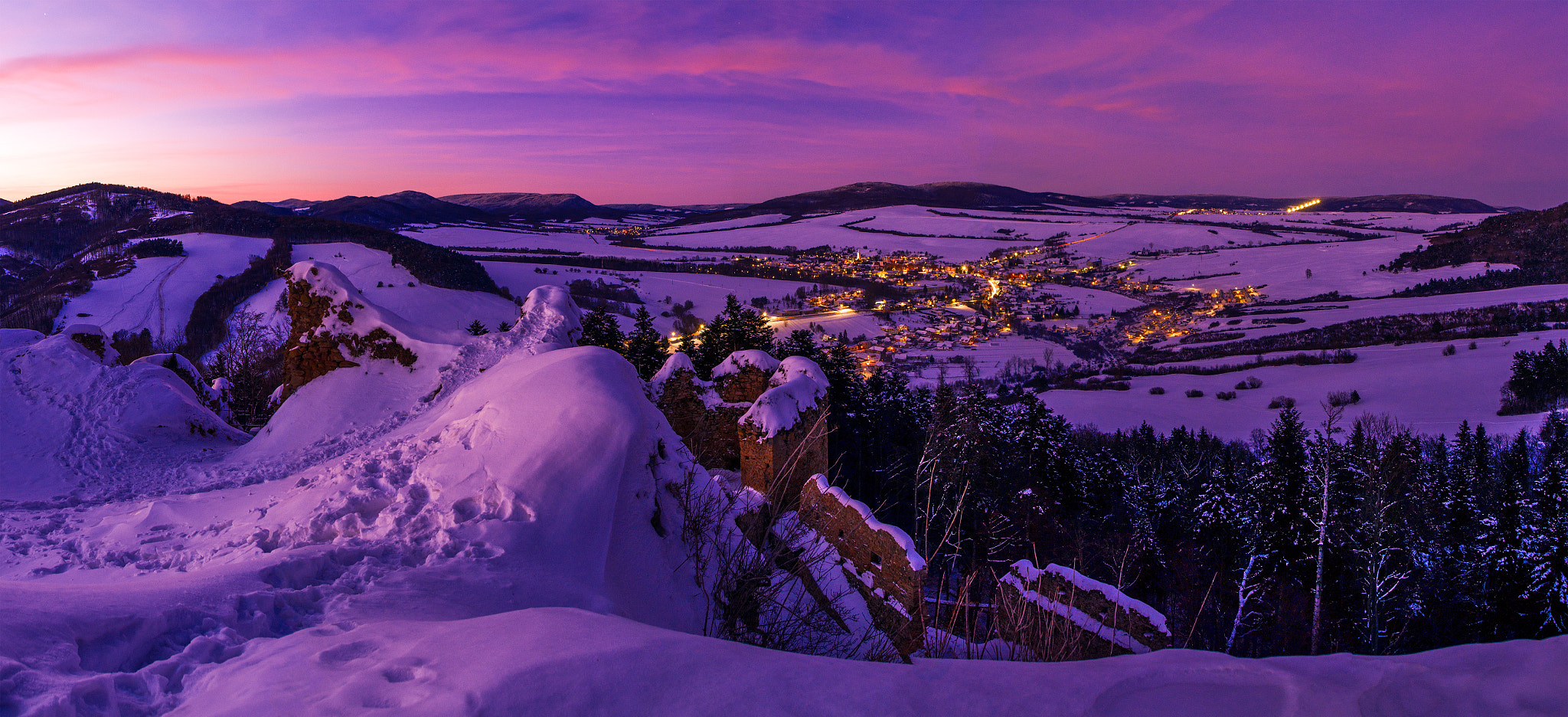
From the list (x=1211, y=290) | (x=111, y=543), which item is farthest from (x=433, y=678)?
(x=1211, y=290)

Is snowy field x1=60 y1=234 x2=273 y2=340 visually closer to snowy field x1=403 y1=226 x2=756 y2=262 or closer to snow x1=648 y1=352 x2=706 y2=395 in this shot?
snowy field x1=403 y1=226 x2=756 y2=262

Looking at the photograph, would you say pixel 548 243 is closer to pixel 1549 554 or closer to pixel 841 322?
pixel 841 322

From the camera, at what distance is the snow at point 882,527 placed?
9.45 metres

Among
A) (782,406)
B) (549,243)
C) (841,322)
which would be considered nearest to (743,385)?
(782,406)

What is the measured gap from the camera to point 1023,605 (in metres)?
5.05

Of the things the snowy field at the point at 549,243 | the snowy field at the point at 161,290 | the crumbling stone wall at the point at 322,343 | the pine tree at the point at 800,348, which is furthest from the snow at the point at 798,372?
the snowy field at the point at 549,243

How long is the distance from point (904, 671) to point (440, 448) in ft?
19.3

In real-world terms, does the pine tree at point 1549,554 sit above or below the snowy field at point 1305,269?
below

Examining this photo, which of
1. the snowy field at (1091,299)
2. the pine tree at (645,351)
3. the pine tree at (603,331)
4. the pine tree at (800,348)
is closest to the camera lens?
the pine tree at (603,331)

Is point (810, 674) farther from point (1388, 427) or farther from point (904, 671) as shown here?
point (1388, 427)

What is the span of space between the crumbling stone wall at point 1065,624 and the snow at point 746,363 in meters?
9.81

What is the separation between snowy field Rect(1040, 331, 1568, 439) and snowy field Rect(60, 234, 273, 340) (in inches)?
3229

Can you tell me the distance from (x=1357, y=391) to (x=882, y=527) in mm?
64466

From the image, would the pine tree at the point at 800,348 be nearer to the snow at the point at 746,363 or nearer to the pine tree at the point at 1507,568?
the snow at the point at 746,363
